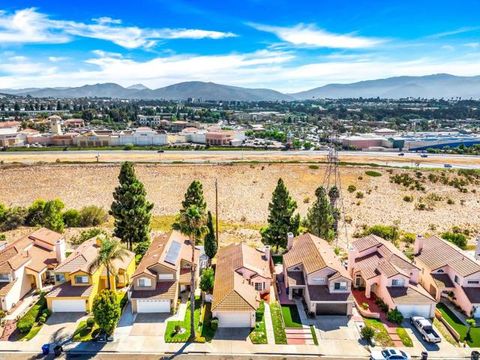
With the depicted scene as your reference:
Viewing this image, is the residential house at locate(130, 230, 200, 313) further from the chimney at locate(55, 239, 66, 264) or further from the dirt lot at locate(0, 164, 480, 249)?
A: the dirt lot at locate(0, 164, 480, 249)

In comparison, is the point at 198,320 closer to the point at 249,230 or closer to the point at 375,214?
the point at 249,230

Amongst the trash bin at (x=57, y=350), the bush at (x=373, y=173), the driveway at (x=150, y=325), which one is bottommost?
the driveway at (x=150, y=325)

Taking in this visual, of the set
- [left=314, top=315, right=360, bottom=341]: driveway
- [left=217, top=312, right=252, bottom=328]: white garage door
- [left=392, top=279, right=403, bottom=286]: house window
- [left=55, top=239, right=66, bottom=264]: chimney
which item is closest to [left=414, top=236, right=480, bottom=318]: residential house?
[left=392, top=279, right=403, bottom=286]: house window

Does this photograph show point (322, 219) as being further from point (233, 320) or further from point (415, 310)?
point (233, 320)

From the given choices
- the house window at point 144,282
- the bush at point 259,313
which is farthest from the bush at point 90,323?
the bush at point 259,313

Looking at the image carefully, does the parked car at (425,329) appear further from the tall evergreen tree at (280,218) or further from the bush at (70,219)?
the bush at (70,219)

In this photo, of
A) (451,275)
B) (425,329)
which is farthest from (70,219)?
(451,275)

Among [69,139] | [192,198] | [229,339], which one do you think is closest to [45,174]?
[69,139]
